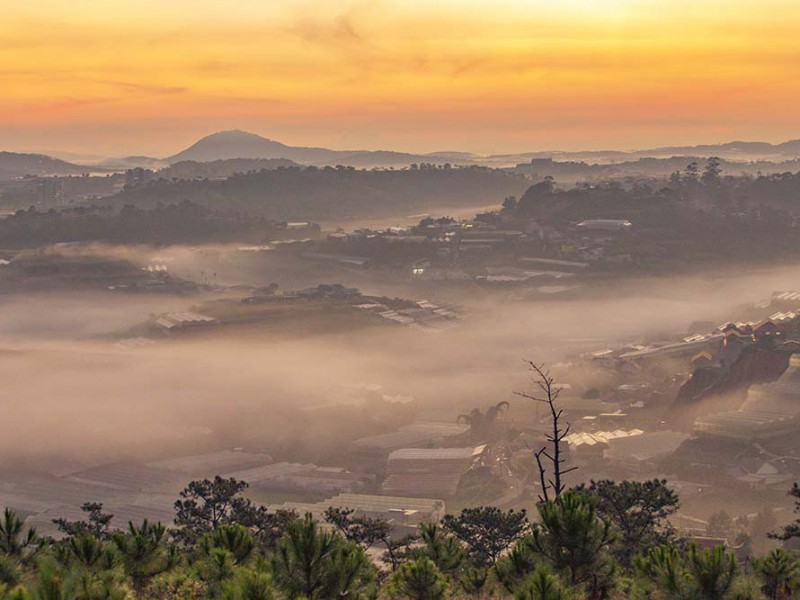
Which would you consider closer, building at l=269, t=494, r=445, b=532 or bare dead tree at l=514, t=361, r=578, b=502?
bare dead tree at l=514, t=361, r=578, b=502

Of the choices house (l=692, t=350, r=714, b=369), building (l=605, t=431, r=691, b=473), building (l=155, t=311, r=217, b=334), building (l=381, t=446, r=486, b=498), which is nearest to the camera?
building (l=381, t=446, r=486, b=498)

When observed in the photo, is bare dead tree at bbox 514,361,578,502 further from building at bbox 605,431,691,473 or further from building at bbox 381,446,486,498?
building at bbox 381,446,486,498

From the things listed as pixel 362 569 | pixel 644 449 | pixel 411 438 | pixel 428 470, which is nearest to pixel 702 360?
pixel 644 449

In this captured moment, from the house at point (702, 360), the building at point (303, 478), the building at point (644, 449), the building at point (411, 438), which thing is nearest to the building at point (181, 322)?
the building at point (411, 438)

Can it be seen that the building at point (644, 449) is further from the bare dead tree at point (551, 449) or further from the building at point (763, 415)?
the bare dead tree at point (551, 449)

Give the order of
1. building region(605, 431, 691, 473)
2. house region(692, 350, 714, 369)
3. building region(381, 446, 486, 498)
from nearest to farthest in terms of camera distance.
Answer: building region(381, 446, 486, 498)
building region(605, 431, 691, 473)
house region(692, 350, 714, 369)

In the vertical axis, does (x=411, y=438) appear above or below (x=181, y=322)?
below

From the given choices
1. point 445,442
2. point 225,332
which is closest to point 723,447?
point 445,442

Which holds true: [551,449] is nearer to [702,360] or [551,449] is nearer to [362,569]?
[702,360]

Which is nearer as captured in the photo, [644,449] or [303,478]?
[644,449]

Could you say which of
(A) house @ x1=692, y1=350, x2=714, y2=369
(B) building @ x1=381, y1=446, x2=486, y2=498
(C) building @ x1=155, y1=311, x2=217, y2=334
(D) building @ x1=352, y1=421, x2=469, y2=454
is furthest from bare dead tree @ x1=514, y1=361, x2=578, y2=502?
(C) building @ x1=155, y1=311, x2=217, y2=334

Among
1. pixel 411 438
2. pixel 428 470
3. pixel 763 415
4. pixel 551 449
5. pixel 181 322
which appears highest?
pixel 763 415
